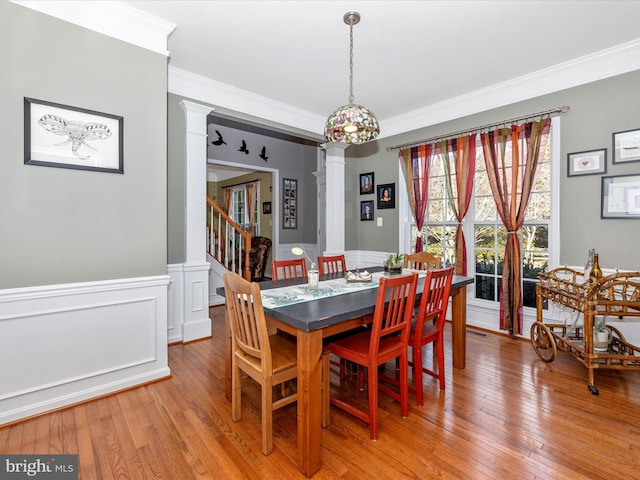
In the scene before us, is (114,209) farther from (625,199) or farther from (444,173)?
(625,199)

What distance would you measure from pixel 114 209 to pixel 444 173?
3.57 metres

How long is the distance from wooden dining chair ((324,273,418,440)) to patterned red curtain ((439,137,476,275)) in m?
2.13

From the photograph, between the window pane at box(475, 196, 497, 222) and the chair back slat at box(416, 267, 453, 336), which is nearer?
the chair back slat at box(416, 267, 453, 336)

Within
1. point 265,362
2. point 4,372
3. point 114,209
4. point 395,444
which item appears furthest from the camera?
point 114,209

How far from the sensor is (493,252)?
3.75 metres

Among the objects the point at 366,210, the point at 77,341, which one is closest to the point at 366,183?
the point at 366,210


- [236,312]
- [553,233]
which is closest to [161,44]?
[236,312]

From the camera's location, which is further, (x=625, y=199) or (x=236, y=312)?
(x=625, y=199)

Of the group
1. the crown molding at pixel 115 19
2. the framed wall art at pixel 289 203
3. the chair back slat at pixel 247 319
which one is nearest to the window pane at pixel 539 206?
the chair back slat at pixel 247 319

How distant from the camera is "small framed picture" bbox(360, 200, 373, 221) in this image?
4.93m

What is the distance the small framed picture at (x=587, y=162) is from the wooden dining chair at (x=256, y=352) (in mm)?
3115

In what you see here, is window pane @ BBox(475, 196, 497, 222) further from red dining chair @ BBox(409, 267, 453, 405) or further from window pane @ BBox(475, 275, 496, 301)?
red dining chair @ BBox(409, 267, 453, 405)

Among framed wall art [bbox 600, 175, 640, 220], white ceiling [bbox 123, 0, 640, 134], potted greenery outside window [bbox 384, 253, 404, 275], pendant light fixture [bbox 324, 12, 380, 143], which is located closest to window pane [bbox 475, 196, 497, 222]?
framed wall art [bbox 600, 175, 640, 220]

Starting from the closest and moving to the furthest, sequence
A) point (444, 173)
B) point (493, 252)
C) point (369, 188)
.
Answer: point (493, 252), point (444, 173), point (369, 188)
